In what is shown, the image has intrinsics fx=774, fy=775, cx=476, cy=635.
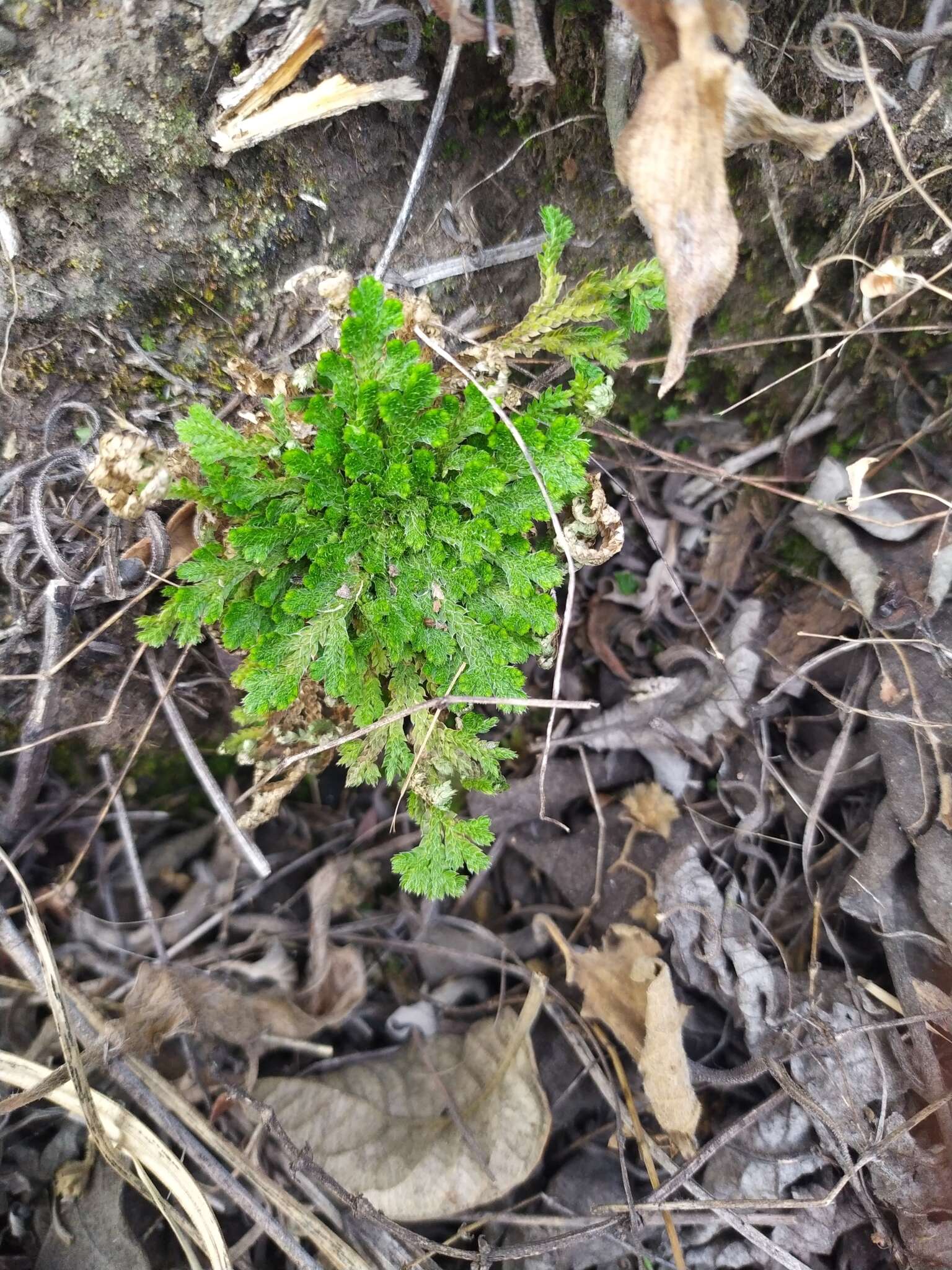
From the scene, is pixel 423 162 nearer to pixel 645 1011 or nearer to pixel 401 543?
pixel 401 543

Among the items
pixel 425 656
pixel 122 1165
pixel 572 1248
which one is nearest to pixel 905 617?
pixel 425 656

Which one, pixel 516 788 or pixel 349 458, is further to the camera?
pixel 516 788

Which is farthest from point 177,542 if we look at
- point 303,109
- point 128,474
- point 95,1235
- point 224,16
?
point 95,1235

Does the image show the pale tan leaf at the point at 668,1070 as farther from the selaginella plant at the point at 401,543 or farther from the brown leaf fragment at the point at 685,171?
the brown leaf fragment at the point at 685,171

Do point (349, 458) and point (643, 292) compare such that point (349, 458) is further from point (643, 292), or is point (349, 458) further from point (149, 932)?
point (149, 932)

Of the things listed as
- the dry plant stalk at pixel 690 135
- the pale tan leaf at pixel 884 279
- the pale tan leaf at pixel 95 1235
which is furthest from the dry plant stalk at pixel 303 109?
the pale tan leaf at pixel 95 1235

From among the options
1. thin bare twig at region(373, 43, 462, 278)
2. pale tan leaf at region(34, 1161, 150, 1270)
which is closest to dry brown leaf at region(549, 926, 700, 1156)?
pale tan leaf at region(34, 1161, 150, 1270)
